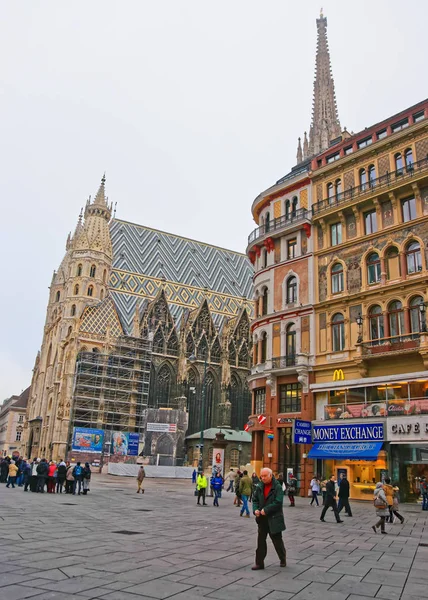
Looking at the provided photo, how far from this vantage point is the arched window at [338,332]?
26453 mm

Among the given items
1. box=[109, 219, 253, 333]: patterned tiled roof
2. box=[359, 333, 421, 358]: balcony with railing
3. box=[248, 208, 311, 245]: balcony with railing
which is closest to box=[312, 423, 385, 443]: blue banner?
box=[359, 333, 421, 358]: balcony with railing

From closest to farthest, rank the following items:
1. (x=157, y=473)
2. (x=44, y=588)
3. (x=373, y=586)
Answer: (x=44, y=588)
(x=373, y=586)
(x=157, y=473)

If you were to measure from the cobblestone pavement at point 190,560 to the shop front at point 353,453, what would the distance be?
8.45 m

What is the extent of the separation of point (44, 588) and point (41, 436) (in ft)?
212

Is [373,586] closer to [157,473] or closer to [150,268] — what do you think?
[157,473]

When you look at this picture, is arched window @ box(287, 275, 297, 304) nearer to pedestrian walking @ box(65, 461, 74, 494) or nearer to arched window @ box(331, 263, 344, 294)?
arched window @ box(331, 263, 344, 294)

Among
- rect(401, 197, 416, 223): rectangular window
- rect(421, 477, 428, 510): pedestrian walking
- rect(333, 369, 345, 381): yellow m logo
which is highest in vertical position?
rect(401, 197, 416, 223): rectangular window

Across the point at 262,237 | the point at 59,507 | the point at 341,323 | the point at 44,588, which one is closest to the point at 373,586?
the point at 44,588

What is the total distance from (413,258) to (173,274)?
193ft

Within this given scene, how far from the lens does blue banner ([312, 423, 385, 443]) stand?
23.1 m

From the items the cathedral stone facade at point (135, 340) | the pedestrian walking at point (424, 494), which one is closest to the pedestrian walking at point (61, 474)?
the pedestrian walking at point (424, 494)

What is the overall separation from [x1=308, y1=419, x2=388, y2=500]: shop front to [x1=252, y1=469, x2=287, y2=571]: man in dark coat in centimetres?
1597

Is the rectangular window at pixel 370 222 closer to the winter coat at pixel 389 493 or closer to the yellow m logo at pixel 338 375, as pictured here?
the yellow m logo at pixel 338 375

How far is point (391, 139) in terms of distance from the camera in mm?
26359
